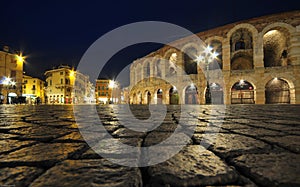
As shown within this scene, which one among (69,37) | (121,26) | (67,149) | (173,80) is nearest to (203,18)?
(121,26)

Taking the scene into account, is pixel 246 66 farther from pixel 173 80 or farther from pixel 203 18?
pixel 203 18

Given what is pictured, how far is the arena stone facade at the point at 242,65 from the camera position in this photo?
16609mm

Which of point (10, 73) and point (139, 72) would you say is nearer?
point (139, 72)

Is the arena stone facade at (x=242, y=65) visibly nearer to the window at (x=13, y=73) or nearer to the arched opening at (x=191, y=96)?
the arched opening at (x=191, y=96)

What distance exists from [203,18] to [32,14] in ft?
165

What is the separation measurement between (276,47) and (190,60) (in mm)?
10750

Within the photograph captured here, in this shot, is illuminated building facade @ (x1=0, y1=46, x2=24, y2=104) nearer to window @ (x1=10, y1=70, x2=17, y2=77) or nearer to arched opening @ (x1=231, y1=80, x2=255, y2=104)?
window @ (x1=10, y1=70, x2=17, y2=77)

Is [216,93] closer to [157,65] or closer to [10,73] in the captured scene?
[157,65]

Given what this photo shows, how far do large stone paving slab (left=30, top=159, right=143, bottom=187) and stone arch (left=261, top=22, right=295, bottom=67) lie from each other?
21511 mm

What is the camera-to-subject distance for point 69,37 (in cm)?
5519

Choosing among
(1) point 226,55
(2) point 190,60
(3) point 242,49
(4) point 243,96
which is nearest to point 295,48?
(3) point 242,49

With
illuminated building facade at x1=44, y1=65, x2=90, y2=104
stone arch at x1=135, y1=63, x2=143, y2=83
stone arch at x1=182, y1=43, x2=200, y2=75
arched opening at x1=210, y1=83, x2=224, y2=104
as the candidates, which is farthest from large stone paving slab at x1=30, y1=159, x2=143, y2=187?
illuminated building facade at x1=44, y1=65, x2=90, y2=104

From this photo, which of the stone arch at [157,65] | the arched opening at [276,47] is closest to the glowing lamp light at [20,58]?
the stone arch at [157,65]

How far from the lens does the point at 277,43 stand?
66.8 ft
